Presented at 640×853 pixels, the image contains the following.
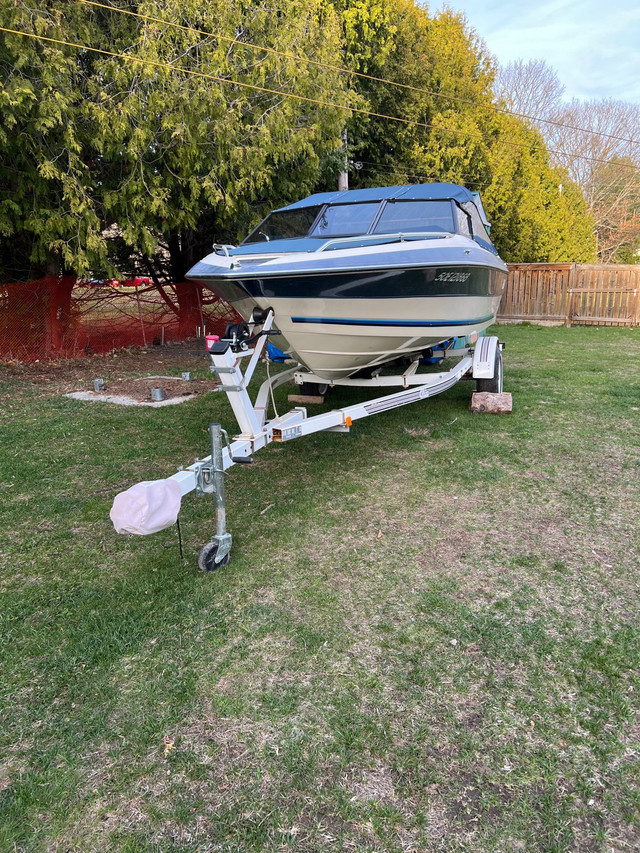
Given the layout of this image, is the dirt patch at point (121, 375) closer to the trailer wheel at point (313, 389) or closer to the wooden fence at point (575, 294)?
the trailer wheel at point (313, 389)

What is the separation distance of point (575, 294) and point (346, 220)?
38.2 ft

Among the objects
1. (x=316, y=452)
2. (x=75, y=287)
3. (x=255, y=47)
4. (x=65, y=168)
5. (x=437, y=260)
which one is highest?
(x=255, y=47)

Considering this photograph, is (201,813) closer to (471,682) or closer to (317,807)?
(317,807)

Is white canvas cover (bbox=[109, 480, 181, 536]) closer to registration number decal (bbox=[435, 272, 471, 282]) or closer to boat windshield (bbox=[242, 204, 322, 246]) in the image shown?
registration number decal (bbox=[435, 272, 471, 282])

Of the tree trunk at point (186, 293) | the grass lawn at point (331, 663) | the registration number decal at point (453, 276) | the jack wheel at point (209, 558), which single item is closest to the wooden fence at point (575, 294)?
the tree trunk at point (186, 293)

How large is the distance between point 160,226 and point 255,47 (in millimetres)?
2930

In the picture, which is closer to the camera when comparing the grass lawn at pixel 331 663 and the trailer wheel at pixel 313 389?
the grass lawn at pixel 331 663

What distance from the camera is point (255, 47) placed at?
8.23 metres

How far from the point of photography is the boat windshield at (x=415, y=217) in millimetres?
4812

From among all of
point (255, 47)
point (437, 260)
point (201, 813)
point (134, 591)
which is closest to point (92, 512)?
point (134, 591)

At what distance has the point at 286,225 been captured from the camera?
536 cm

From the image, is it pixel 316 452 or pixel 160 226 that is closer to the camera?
pixel 316 452

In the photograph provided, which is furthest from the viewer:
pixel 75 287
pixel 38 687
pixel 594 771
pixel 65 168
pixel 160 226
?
pixel 75 287

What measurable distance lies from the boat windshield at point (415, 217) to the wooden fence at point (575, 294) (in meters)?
10.5
